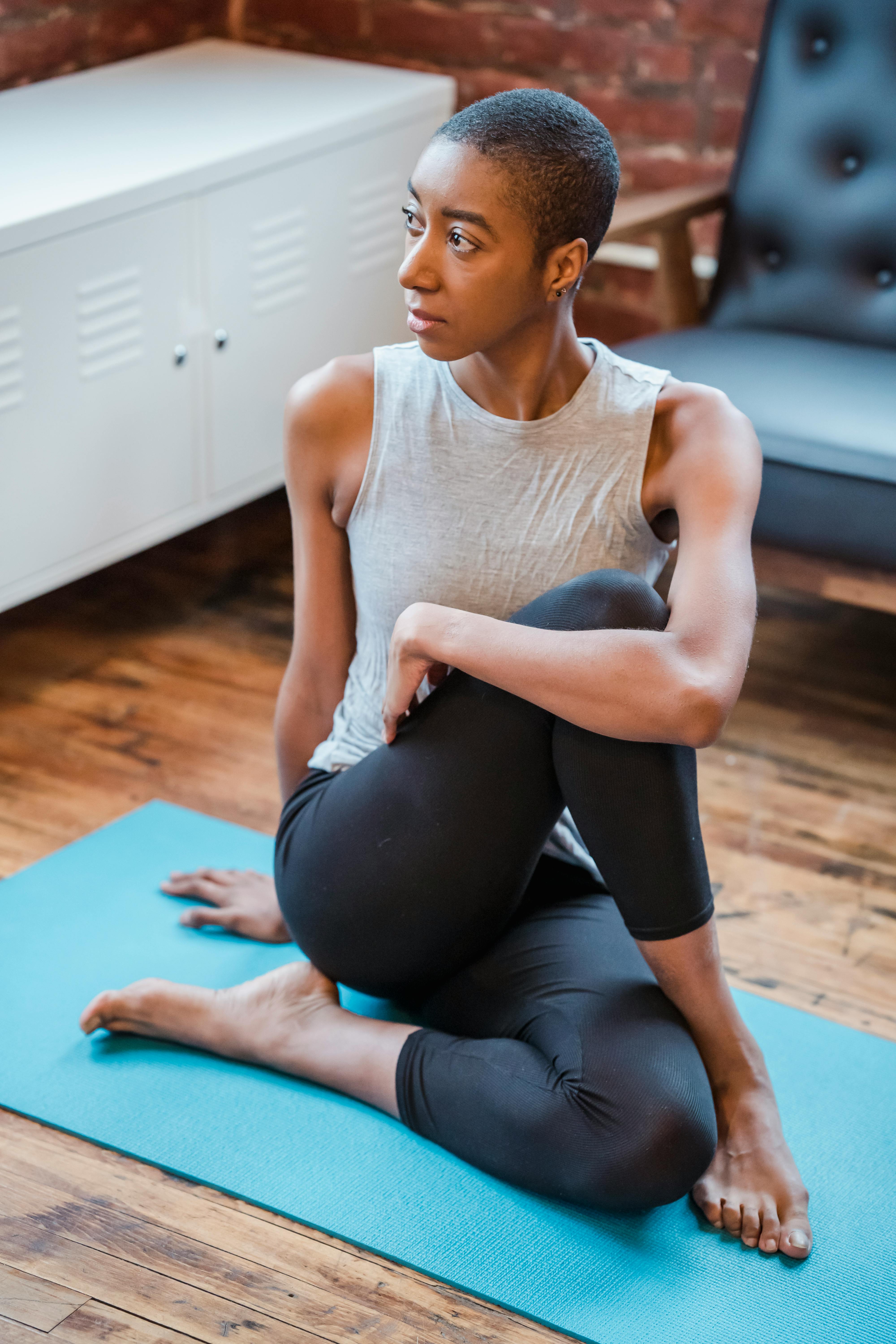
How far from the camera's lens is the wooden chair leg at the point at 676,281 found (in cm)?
250

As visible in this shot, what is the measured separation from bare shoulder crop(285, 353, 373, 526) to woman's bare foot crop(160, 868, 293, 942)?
1.59 ft

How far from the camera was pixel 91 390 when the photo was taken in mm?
2098

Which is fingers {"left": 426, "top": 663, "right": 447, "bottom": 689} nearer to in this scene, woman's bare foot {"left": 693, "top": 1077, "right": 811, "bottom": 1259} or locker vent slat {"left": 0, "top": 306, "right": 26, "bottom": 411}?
woman's bare foot {"left": 693, "top": 1077, "right": 811, "bottom": 1259}

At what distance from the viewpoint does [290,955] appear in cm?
166

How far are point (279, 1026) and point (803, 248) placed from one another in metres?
1.68

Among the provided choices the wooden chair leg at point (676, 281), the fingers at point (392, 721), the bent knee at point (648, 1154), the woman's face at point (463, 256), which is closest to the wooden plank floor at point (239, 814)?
the bent knee at point (648, 1154)

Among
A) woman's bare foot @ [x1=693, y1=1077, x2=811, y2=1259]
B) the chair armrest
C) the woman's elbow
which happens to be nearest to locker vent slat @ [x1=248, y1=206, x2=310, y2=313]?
the chair armrest

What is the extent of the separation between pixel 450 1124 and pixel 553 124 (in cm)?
87

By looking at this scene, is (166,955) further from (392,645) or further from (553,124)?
(553,124)

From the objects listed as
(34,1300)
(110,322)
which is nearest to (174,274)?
(110,322)

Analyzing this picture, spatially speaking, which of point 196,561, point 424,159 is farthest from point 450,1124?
point 196,561

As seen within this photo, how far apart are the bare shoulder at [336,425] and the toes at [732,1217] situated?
0.72 m

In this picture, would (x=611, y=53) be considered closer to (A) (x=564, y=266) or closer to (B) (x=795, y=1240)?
(A) (x=564, y=266)

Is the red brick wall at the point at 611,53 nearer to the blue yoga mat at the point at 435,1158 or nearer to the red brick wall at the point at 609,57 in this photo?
the red brick wall at the point at 609,57
